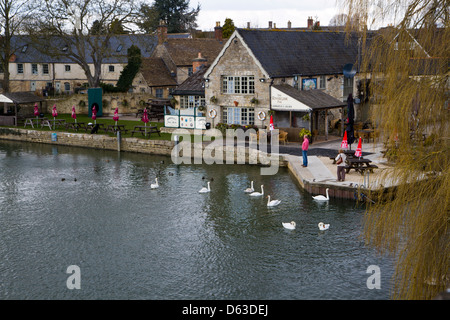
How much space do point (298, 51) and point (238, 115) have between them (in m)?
6.32

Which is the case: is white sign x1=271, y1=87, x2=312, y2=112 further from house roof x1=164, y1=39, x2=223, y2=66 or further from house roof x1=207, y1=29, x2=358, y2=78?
house roof x1=164, y1=39, x2=223, y2=66

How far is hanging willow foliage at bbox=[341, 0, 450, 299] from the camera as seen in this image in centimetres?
1094

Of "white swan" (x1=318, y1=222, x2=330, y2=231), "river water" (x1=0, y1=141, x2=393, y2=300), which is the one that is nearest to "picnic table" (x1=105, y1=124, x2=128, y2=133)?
"river water" (x1=0, y1=141, x2=393, y2=300)

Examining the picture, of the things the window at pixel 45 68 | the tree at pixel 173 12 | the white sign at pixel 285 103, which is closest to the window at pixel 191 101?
the white sign at pixel 285 103

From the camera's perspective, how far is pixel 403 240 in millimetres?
12766

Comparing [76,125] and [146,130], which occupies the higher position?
[76,125]

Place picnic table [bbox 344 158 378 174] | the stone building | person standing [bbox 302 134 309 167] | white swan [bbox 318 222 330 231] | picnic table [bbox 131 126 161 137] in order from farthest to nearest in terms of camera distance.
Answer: picnic table [bbox 131 126 161 137] < the stone building < person standing [bbox 302 134 309 167] < picnic table [bbox 344 158 378 174] < white swan [bbox 318 222 330 231]

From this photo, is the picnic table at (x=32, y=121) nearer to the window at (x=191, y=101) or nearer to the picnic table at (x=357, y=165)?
the window at (x=191, y=101)

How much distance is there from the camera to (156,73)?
2272 inches

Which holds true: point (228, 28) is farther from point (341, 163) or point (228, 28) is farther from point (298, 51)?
point (341, 163)

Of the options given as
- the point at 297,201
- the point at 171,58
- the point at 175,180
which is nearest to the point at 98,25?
the point at 171,58

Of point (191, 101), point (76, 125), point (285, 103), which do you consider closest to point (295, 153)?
point (285, 103)

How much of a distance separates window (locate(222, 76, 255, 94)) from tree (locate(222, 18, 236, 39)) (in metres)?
39.5

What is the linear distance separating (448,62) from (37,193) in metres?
20.7
